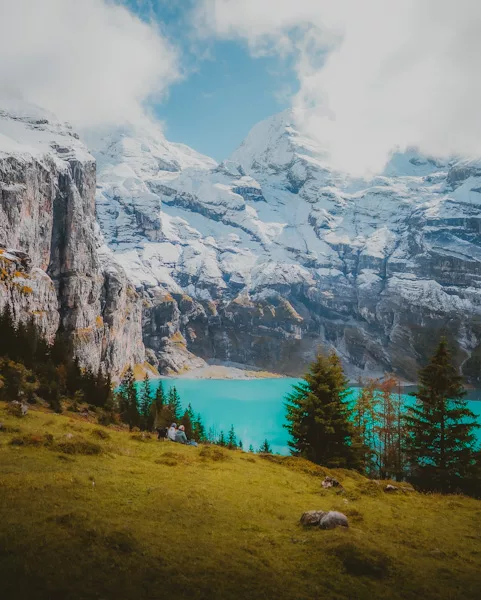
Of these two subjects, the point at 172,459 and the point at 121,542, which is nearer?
the point at 121,542

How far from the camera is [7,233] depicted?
178375mm

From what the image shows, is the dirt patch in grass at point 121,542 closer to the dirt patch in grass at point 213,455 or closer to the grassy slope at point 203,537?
the grassy slope at point 203,537

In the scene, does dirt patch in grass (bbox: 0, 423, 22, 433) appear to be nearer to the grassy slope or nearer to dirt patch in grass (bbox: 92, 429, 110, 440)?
the grassy slope

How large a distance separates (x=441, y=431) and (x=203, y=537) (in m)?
22.4

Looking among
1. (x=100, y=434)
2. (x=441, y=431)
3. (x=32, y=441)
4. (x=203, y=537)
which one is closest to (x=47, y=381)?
(x=100, y=434)

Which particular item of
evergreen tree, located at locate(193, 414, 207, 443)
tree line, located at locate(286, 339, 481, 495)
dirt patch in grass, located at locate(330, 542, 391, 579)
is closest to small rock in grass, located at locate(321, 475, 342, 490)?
dirt patch in grass, located at locate(330, 542, 391, 579)

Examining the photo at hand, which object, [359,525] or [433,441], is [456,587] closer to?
[359,525]

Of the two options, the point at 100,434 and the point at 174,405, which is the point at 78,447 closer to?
the point at 100,434

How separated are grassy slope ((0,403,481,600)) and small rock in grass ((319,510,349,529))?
350 millimetres

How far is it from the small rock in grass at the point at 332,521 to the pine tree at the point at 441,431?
1750 centimetres

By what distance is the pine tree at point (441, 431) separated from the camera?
92.4 feet

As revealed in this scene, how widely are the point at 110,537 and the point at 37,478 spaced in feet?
19.1

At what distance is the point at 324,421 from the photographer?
106ft

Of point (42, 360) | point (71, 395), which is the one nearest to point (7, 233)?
point (42, 360)
